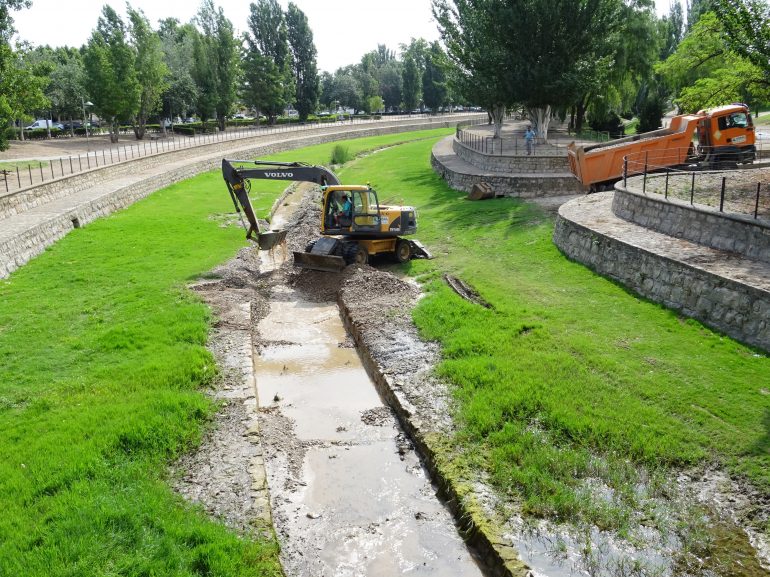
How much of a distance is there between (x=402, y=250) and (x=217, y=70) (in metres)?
51.4

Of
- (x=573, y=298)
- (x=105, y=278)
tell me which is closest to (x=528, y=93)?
(x=573, y=298)

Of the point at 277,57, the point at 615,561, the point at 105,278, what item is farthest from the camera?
the point at 277,57

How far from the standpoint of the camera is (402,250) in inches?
803

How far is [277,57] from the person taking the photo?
75375 millimetres

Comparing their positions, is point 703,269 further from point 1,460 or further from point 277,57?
point 277,57

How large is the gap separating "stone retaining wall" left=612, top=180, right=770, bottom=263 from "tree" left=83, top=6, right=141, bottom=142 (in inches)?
1669

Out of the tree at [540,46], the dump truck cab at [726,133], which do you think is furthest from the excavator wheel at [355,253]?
the tree at [540,46]

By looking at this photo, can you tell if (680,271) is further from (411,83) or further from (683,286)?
(411,83)

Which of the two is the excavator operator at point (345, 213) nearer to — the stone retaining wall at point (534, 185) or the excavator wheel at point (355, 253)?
Answer: the excavator wheel at point (355, 253)

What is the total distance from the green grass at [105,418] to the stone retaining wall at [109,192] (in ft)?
2.17

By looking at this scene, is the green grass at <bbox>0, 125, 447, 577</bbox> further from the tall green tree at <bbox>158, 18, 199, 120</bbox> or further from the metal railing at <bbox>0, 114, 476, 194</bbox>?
the tall green tree at <bbox>158, 18, 199, 120</bbox>

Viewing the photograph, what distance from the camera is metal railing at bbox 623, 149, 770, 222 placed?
16859mm

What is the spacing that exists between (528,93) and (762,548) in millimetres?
29494

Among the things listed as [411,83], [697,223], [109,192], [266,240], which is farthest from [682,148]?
[411,83]
